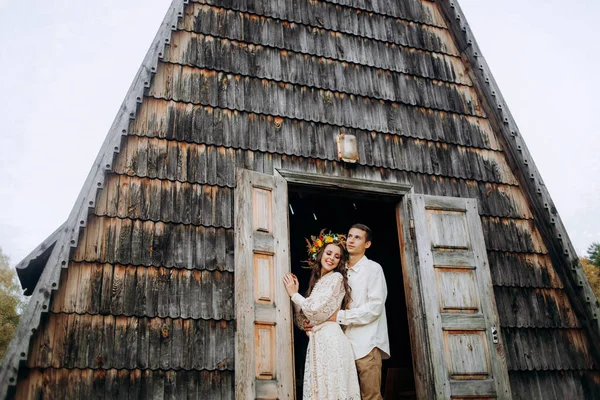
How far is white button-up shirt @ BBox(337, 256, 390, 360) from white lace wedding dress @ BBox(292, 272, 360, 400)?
105 mm

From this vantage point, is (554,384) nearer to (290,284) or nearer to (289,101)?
(290,284)

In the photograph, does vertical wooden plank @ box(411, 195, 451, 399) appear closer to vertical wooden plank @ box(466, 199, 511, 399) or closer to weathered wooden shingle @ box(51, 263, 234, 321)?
vertical wooden plank @ box(466, 199, 511, 399)

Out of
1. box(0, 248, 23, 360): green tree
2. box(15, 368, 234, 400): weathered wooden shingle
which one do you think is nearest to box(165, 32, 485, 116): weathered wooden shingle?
box(15, 368, 234, 400): weathered wooden shingle

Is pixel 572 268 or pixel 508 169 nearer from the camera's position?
pixel 572 268

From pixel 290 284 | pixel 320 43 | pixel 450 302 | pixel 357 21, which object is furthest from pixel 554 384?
pixel 357 21

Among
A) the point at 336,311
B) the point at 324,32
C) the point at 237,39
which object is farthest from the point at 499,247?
the point at 237,39

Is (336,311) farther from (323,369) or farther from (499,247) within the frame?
(499,247)

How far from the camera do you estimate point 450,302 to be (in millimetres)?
5863

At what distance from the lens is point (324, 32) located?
6.76m

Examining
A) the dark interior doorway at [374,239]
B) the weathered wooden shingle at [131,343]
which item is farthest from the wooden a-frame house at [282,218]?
the dark interior doorway at [374,239]

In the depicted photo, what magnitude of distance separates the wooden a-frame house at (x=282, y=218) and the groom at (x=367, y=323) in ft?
1.65

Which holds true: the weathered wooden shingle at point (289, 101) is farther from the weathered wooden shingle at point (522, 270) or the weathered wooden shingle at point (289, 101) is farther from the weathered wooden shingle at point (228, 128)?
the weathered wooden shingle at point (522, 270)

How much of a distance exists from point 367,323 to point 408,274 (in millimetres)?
826

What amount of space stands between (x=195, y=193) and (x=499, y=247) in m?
3.31
